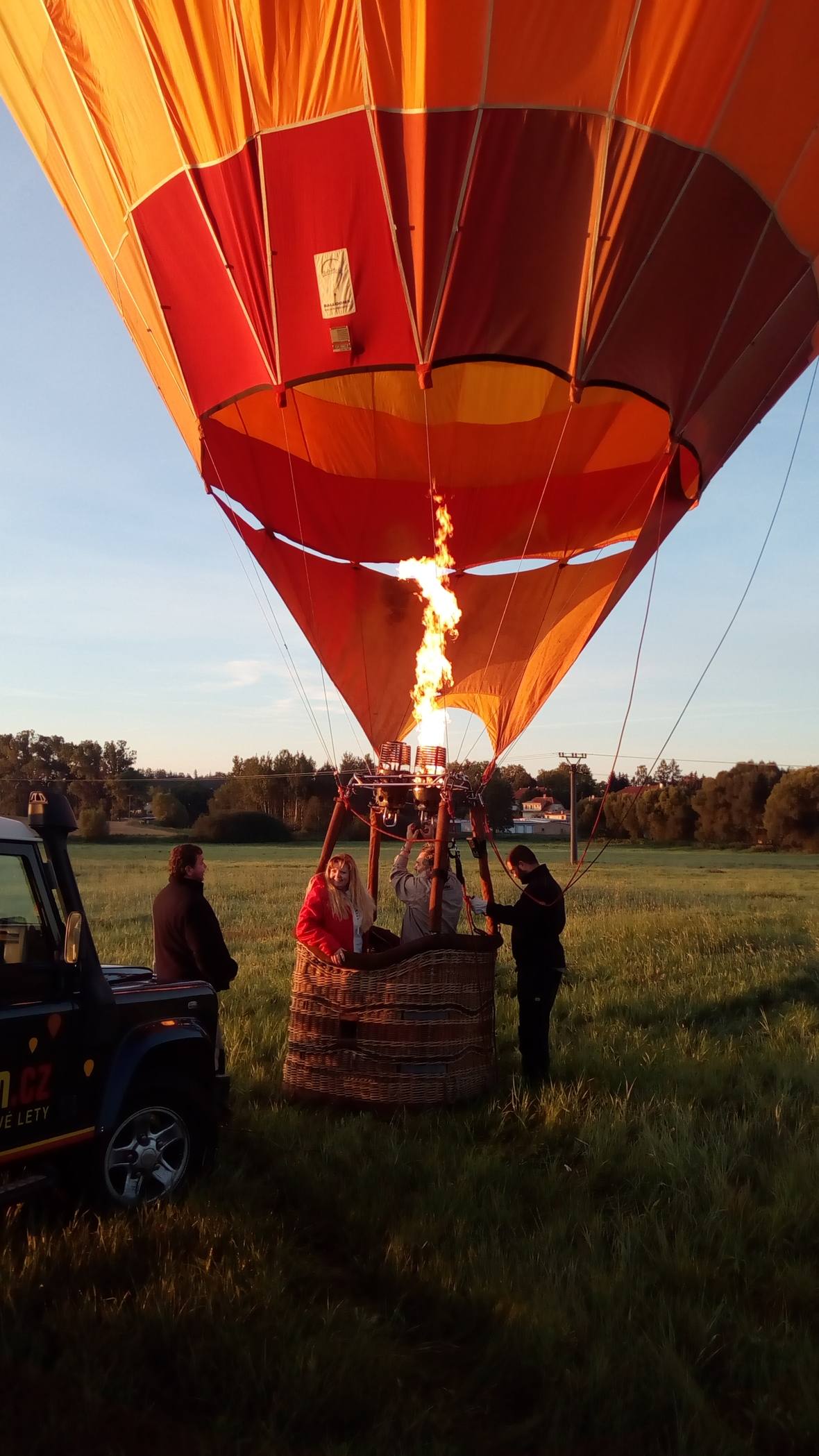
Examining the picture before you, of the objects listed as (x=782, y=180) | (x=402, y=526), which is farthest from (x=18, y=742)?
(x=782, y=180)

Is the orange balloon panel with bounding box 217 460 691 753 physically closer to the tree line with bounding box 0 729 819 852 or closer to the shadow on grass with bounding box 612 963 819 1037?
the shadow on grass with bounding box 612 963 819 1037

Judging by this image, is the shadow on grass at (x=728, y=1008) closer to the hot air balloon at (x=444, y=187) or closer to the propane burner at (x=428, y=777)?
the propane burner at (x=428, y=777)

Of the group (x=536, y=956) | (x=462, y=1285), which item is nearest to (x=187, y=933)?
(x=536, y=956)

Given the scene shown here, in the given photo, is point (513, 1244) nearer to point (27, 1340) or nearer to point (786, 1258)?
point (786, 1258)

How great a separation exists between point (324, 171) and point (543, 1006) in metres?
5.40

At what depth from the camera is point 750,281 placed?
23.6ft

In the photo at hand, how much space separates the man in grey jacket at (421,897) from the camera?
6605 millimetres

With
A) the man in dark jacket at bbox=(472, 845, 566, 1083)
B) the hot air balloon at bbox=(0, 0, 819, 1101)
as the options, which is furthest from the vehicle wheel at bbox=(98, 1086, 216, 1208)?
the hot air balloon at bbox=(0, 0, 819, 1101)

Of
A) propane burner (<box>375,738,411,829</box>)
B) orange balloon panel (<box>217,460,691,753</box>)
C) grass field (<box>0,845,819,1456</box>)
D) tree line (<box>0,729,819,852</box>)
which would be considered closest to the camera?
grass field (<box>0,845,819,1456</box>)

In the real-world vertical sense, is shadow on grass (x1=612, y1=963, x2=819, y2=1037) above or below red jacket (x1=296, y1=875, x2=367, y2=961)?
below

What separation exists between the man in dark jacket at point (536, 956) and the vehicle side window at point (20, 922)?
3026 mm

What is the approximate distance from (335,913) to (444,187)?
449cm

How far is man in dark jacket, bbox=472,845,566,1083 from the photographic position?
6.44m

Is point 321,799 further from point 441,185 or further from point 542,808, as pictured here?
point 441,185
